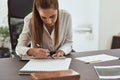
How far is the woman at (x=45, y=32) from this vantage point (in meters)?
1.53

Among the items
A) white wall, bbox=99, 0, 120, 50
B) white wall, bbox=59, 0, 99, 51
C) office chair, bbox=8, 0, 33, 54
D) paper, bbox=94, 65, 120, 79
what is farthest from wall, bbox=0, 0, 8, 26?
paper, bbox=94, 65, 120, 79

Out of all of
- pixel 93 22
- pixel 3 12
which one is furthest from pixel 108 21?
pixel 3 12

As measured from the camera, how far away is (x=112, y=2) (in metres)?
3.30

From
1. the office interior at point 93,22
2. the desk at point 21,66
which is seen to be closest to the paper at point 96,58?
the desk at point 21,66

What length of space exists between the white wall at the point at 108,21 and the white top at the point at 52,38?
1.52 metres

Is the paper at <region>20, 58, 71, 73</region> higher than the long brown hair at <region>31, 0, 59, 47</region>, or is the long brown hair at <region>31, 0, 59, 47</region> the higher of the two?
the long brown hair at <region>31, 0, 59, 47</region>

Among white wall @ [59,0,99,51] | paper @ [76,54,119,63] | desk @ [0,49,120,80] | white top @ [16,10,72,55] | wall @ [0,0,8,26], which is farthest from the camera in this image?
white wall @ [59,0,99,51]

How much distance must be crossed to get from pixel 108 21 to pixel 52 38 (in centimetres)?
177

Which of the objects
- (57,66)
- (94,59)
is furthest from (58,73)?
(94,59)

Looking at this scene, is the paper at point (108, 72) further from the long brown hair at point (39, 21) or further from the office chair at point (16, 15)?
the office chair at point (16, 15)

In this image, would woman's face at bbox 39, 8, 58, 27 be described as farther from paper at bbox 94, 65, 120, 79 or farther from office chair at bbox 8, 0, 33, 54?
office chair at bbox 8, 0, 33, 54

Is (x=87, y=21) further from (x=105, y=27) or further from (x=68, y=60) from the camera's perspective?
(x=68, y=60)

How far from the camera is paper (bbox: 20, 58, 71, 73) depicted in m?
1.23

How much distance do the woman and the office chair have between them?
0.41 m
